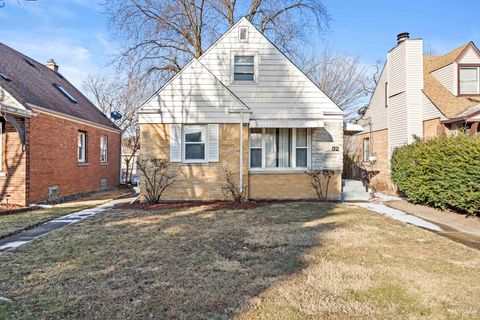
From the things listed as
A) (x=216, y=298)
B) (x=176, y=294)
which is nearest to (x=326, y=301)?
(x=216, y=298)

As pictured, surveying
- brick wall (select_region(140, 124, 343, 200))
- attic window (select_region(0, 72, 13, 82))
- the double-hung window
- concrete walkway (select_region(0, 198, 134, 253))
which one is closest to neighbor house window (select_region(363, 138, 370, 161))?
brick wall (select_region(140, 124, 343, 200))

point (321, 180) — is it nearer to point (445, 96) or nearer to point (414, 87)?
point (414, 87)

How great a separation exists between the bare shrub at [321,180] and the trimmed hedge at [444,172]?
9.94 feet

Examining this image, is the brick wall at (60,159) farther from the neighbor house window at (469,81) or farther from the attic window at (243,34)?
the neighbor house window at (469,81)

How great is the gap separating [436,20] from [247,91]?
608 inches

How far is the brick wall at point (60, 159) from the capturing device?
12.3 metres

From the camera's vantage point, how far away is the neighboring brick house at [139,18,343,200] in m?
12.5

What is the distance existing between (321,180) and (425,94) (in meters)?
7.15

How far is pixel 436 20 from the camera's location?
20891 mm

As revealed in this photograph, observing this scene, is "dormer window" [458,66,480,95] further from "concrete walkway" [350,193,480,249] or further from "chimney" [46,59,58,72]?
"chimney" [46,59,58,72]

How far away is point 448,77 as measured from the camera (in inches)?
627

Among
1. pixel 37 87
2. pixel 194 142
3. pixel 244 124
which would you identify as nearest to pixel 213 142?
pixel 194 142

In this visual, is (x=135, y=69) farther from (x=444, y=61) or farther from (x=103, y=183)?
(x=444, y=61)

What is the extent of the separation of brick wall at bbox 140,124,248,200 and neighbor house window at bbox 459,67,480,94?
36.9 feet
